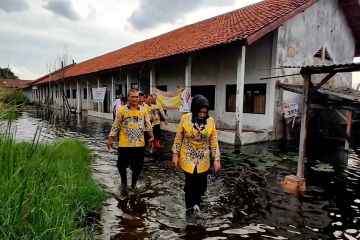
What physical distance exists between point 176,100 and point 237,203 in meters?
8.45

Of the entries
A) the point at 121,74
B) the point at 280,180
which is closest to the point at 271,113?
the point at 280,180

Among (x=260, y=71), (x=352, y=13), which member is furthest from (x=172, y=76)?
(x=352, y=13)

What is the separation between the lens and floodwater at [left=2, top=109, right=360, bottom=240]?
4.05 metres

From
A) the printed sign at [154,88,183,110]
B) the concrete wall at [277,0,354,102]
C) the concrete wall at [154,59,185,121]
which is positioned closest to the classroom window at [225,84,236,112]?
the concrete wall at [277,0,354,102]

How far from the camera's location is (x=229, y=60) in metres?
13.7

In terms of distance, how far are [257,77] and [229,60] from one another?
1.68m

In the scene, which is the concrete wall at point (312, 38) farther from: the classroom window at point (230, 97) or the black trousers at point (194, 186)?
the black trousers at point (194, 186)

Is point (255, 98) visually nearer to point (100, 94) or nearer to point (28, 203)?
point (28, 203)

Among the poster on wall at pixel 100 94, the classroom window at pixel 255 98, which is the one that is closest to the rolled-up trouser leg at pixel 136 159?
the classroom window at pixel 255 98

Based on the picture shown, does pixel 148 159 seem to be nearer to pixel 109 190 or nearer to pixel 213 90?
pixel 109 190

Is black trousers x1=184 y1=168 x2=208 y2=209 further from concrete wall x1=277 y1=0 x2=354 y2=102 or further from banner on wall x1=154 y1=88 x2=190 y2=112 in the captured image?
concrete wall x1=277 y1=0 x2=354 y2=102

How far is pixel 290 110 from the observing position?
38.9 feet

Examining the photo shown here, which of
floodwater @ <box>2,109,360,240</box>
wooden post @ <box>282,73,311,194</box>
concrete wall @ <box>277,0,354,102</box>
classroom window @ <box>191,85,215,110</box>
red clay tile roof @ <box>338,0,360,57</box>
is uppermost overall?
red clay tile roof @ <box>338,0,360,57</box>

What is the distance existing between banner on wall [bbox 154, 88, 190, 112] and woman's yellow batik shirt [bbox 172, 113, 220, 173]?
7999mm
